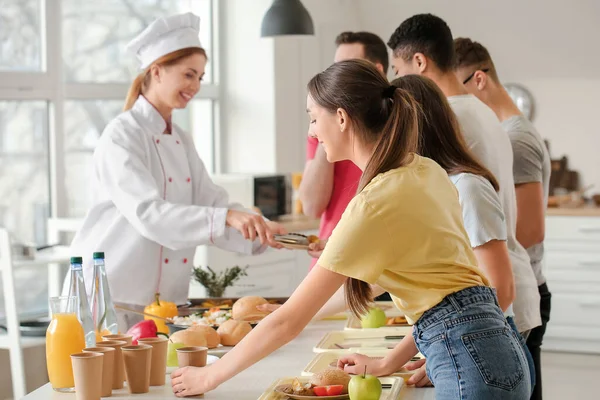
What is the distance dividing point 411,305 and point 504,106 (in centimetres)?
158

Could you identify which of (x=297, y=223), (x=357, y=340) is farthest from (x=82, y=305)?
(x=297, y=223)

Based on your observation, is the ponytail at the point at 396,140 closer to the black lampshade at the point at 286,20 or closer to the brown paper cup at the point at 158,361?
the brown paper cup at the point at 158,361

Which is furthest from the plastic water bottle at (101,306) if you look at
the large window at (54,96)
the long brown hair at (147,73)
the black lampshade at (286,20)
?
the black lampshade at (286,20)

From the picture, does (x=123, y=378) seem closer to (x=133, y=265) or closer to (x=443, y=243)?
(x=443, y=243)

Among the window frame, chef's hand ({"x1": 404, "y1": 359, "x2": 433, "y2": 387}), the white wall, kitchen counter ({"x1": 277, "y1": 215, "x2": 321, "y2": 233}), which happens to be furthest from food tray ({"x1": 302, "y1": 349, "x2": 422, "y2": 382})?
the white wall

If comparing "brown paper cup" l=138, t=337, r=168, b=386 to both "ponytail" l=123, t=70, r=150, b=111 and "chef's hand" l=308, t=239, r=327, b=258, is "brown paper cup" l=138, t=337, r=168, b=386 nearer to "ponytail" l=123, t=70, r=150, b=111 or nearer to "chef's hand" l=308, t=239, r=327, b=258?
"chef's hand" l=308, t=239, r=327, b=258

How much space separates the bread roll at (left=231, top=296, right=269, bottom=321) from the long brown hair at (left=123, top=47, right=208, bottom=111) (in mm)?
854

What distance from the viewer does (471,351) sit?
1630 millimetres

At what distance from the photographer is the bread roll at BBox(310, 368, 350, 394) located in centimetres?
178

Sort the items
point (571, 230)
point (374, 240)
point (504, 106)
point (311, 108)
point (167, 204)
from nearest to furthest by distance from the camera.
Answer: point (374, 240) < point (311, 108) < point (167, 204) < point (504, 106) < point (571, 230)

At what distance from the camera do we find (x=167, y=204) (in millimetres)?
2746

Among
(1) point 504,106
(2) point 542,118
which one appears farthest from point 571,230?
(1) point 504,106

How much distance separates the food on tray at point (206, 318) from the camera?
7.85ft

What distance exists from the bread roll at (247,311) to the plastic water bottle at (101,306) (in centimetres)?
41
